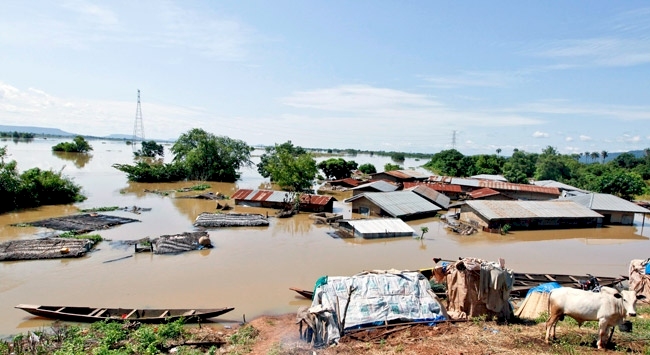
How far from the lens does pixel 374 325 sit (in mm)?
9539

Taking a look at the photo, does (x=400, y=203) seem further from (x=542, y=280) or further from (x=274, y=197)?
(x=542, y=280)

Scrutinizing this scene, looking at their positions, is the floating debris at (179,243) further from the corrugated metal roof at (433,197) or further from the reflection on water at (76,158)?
the reflection on water at (76,158)

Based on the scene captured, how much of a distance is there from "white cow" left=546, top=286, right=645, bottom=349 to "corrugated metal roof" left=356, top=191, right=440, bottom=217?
1929 centimetres

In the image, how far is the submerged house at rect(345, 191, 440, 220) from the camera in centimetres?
2845

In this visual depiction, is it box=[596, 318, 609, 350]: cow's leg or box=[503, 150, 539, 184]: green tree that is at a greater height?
box=[503, 150, 539, 184]: green tree

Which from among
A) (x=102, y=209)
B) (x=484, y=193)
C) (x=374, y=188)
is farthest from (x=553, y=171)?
(x=102, y=209)

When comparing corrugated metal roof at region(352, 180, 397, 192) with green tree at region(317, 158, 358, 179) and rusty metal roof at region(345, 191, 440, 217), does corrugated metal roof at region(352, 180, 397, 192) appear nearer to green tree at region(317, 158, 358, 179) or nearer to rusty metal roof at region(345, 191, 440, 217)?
rusty metal roof at region(345, 191, 440, 217)

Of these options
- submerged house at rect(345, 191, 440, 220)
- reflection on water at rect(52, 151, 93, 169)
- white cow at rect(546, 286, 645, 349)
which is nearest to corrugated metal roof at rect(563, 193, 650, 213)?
submerged house at rect(345, 191, 440, 220)

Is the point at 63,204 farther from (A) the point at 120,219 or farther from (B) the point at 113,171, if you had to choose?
(B) the point at 113,171

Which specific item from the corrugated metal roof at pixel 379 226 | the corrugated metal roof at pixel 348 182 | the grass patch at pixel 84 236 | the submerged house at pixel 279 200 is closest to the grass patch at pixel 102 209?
the grass patch at pixel 84 236

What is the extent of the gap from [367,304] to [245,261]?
9.57 m

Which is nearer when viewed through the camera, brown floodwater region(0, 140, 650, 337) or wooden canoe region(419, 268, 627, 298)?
brown floodwater region(0, 140, 650, 337)

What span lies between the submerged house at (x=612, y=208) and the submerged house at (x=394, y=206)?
12.7 meters

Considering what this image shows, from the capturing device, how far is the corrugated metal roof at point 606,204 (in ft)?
97.6
